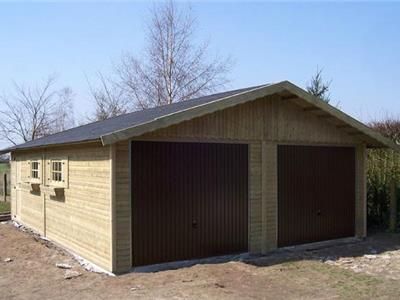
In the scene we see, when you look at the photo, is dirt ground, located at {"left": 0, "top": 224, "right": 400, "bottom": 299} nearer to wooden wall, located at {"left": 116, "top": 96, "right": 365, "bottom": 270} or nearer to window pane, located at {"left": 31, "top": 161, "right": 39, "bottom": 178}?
wooden wall, located at {"left": 116, "top": 96, "right": 365, "bottom": 270}

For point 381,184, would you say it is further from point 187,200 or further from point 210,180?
point 187,200

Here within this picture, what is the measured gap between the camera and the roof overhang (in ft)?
25.5

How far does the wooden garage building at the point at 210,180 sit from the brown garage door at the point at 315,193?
0.02 meters

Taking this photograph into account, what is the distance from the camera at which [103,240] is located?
27.5ft

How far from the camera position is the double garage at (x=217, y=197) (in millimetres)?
8500

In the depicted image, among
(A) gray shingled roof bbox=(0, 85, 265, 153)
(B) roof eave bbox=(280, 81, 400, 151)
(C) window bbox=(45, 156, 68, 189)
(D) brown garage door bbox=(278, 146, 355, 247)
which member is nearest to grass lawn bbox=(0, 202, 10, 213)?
(A) gray shingled roof bbox=(0, 85, 265, 153)

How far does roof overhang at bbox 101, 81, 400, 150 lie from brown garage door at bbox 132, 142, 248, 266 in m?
0.63

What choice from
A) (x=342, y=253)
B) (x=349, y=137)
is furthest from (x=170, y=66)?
(x=342, y=253)

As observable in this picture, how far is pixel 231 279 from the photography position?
7.72 m

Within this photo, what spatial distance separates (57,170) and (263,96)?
5.10 m

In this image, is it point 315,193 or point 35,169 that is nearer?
point 315,193

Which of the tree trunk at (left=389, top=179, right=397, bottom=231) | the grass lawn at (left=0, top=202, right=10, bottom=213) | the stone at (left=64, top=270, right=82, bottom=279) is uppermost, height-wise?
the tree trunk at (left=389, top=179, right=397, bottom=231)

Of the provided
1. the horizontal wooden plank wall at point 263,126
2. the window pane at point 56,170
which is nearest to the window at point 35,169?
the window pane at point 56,170

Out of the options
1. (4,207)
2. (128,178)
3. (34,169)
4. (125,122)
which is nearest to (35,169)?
(34,169)
